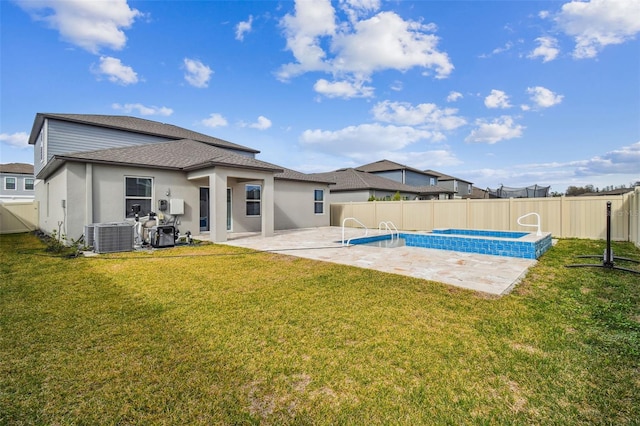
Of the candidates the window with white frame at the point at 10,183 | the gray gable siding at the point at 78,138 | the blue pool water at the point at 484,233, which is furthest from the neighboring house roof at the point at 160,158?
the window with white frame at the point at 10,183

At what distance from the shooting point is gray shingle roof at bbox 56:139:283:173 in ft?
32.9

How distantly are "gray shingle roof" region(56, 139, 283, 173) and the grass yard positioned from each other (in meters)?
5.95

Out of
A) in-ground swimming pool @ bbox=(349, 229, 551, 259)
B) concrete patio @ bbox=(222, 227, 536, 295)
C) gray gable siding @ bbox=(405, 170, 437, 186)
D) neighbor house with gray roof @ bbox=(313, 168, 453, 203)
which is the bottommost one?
concrete patio @ bbox=(222, 227, 536, 295)

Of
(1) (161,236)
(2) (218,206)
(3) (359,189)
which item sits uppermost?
(3) (359,189)

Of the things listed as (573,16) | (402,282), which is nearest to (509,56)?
(573,16)

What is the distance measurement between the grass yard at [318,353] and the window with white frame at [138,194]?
5.87m

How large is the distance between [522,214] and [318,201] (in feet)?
34.0

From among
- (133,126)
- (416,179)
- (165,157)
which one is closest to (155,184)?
(165,157)

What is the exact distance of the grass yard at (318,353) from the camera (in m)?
2.03

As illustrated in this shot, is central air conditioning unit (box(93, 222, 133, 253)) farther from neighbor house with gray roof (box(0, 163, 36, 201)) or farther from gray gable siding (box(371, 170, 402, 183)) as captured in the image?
neighbor house with gray roof (box(0, 163, 36, 201))

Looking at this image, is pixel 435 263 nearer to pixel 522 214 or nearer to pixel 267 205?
pixel 267 205

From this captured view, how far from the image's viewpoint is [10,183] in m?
27.9

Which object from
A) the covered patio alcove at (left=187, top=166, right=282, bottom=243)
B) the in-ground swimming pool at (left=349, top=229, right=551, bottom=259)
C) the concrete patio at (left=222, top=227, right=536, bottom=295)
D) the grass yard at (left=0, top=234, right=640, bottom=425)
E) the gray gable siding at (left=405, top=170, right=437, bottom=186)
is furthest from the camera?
the gray gable siding at (left=405, top=170, right=437, bottom=186)

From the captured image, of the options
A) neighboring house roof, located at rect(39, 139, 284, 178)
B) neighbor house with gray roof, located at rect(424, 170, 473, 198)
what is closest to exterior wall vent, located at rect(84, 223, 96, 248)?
neighboring house roof, located at rect(39, 139, 284, 178)
